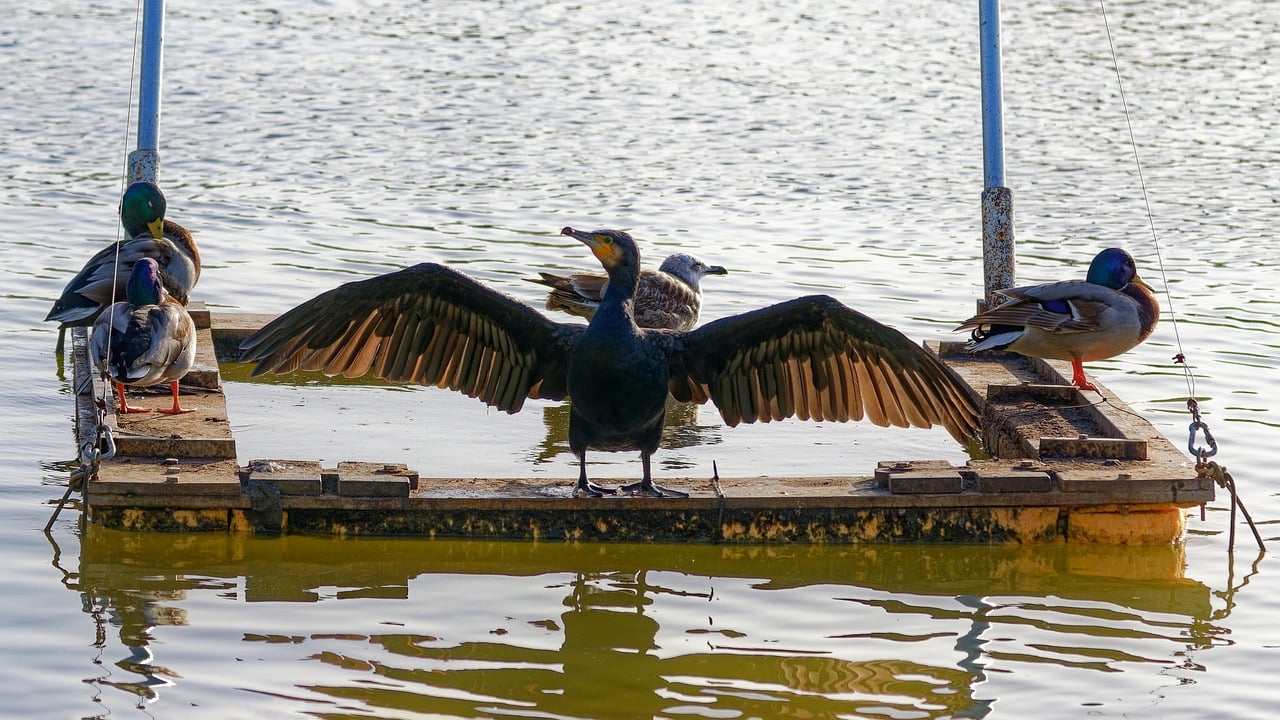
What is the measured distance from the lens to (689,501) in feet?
23.4

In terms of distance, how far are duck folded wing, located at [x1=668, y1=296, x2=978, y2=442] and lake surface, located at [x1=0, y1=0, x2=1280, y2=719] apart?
0.58m

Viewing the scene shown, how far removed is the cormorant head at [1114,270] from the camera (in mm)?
9031

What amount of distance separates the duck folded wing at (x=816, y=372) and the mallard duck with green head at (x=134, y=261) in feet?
12.0

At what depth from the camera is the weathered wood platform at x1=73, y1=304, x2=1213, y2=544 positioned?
695 centimetres

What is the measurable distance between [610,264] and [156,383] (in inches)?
103

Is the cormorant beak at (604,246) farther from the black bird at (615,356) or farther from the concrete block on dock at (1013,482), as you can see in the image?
the concrete block on dock at (1013,482)

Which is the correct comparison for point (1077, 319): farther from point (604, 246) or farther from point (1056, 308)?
point (604, 246)

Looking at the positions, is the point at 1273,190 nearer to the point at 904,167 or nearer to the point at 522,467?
the point at 904,167

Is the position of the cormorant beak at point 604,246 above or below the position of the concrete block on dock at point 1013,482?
above

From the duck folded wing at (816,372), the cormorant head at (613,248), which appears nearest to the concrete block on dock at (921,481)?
the duck folded wing at (816,372)

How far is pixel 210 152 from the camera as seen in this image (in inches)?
627

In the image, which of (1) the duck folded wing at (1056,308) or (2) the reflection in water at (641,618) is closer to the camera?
(2) the reflection in water at (641,618)

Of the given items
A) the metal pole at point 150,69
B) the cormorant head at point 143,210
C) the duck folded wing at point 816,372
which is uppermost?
the metal pole at point 150,69

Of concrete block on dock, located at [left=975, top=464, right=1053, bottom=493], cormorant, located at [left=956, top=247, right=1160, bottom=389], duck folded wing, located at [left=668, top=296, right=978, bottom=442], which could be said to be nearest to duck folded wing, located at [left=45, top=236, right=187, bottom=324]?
duck folded wing, located at [left=668, top=296, right=978, bottom=442]
